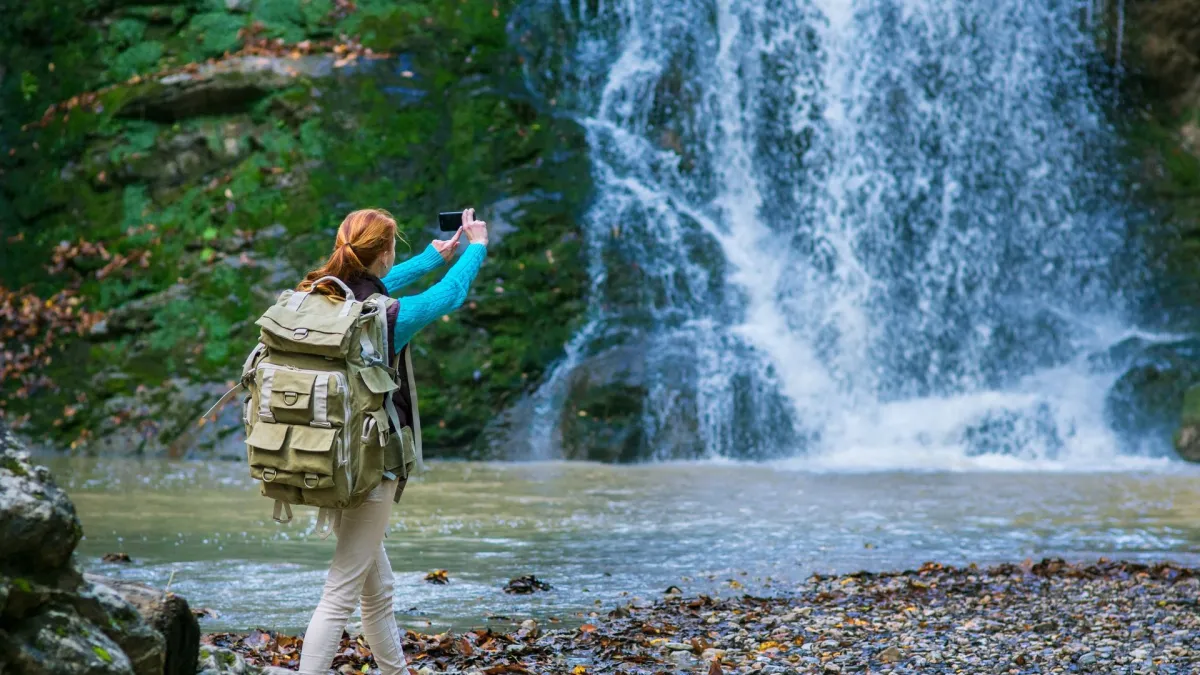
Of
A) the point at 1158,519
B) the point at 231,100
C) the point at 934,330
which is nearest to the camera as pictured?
the point at 1158,519

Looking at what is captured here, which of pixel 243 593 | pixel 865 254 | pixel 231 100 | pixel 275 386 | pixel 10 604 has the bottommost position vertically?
pixel 243 593

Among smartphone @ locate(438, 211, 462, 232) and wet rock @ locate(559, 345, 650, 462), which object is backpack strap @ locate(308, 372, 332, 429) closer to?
smartphone @ locate(438, 211, 462, 232)

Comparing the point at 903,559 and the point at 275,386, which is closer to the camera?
the point at 275,386

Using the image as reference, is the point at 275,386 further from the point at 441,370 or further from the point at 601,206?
the point at 601,206

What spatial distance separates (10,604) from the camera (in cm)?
241

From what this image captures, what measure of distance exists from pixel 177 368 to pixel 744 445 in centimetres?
692

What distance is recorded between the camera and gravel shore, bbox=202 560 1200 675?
427 centimetres

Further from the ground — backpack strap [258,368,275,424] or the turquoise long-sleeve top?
the turquoise long-sleeve top

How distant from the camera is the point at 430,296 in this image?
351 cm

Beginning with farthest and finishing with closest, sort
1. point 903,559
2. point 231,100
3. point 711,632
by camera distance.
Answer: point 231,100
point 903,559
point 711,632

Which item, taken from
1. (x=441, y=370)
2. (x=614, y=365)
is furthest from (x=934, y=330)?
(x=441, y=370)

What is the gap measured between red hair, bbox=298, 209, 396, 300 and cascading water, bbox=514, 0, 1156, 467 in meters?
10.9

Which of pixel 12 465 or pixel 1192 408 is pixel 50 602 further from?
pixel 1192 408

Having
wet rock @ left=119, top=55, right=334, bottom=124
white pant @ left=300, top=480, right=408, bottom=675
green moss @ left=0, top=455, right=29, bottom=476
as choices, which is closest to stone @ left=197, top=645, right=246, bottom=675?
white pant @ left=300, top=480, right=408, bottom=675
